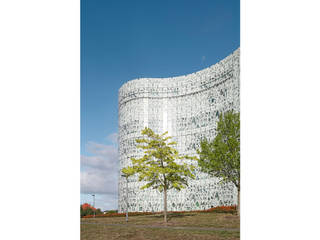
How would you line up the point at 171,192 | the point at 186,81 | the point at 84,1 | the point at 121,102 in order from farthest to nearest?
the point at 121,102, the point at 186,81, the point at 171,192, the point at 84,1

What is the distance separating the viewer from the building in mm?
20975

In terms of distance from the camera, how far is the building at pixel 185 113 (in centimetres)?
2098

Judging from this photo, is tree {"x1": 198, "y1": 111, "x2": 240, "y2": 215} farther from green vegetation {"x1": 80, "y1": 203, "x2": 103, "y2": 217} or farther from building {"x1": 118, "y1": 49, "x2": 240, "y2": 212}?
building {"x1": 118, "y1": 49, "x2": 240, "y2": 212}

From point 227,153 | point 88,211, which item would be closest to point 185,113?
point 88,211

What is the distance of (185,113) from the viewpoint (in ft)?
74.4

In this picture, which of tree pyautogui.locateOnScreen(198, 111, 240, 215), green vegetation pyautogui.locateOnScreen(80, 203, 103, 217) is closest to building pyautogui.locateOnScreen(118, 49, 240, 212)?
green vegetation pyautogui.locateOnScreen(80, 203, 103, 217)

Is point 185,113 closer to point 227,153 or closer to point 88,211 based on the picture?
point 88,211
